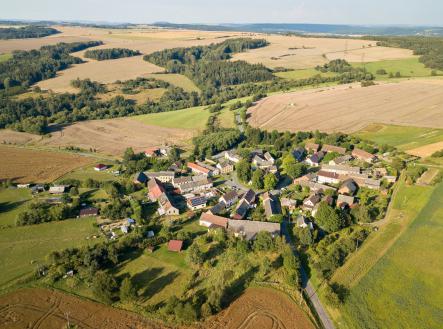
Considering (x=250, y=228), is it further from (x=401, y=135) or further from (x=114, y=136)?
(x=114, y=136)

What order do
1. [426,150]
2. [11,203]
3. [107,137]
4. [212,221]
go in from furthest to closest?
1. [107,137]
2. [426,150]
3. [11,203]
4. [212,221]

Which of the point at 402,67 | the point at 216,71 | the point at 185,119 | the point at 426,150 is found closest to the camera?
the point at 426,150

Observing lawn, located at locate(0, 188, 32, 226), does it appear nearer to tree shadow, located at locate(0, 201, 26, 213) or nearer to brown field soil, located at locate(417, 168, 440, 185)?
tree shadow, located at locate(0, 201, 26, 213)

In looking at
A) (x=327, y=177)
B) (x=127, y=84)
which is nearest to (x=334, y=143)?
(x=327, y=177)

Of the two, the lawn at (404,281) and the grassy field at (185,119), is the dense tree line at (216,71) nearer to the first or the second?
the grassy field at (185,119)

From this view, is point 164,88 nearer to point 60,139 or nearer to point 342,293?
point 60,139

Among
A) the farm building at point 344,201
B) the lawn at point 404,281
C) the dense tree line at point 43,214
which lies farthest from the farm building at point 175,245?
the farm building at point 344,201

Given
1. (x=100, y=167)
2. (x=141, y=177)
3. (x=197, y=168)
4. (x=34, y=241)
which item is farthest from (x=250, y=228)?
(x=100, y=167)
